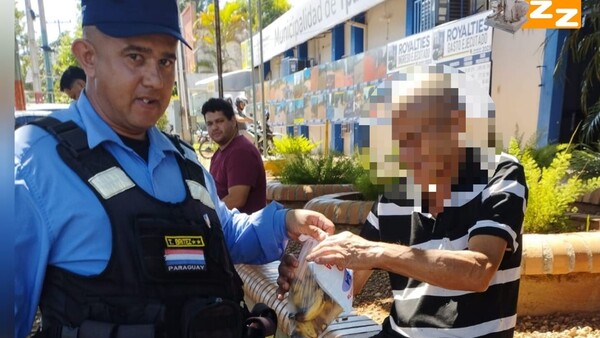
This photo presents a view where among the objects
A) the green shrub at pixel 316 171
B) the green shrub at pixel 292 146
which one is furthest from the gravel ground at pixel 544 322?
the green shrub at pixel 292 146

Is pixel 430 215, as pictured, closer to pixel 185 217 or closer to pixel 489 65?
pixel 185 217

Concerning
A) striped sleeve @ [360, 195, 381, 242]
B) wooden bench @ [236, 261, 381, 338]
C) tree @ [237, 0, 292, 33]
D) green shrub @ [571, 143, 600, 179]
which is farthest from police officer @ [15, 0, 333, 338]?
tree @ [237, 0, 292, 33]

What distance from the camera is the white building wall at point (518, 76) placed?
8.27m

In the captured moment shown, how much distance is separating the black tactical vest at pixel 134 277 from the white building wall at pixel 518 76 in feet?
25.7

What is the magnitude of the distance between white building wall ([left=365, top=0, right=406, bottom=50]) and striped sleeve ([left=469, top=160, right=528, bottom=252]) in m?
13.0

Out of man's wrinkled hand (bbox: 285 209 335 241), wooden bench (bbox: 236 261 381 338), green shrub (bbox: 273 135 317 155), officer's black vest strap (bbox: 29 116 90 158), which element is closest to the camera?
officer's black vest strap (bbox: 29 116 90 158)

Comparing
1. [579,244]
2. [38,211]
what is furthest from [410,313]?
[579,244]

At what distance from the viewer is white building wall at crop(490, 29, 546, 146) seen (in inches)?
326

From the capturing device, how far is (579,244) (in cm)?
285

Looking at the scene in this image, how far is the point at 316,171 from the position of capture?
640 cm

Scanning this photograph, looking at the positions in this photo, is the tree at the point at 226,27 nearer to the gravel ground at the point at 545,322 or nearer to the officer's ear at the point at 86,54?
the gravel ground at the point at 545,322

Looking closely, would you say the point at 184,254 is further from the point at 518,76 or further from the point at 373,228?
the point at 518,76

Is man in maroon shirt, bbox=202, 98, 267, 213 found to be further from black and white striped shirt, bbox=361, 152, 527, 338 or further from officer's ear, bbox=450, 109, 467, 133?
officer's ear, bbox=450, 109, 467, 133

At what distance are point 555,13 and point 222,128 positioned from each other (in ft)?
15.3
